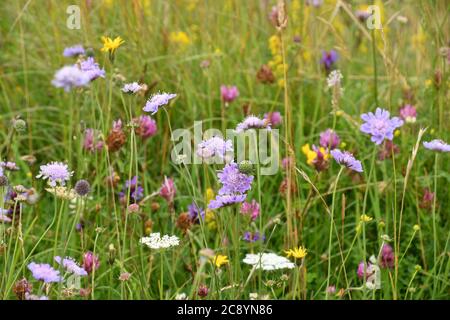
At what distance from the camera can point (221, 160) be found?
1466 millimetres

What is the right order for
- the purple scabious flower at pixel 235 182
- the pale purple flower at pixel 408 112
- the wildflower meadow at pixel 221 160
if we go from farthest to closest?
the pale purple flower at pixel 408 112, the wildflower meadow at pixel 221 160, the purple scabious flower at pixel 235 182

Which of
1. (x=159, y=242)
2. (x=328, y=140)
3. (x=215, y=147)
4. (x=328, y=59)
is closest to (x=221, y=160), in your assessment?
(x=215, y=147)

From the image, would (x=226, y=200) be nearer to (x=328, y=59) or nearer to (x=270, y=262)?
(x=270, y=262)

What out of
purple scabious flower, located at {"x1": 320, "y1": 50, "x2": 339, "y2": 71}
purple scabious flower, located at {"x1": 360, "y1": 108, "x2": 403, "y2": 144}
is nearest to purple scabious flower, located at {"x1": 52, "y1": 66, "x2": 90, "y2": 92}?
purple scabious flower, located at {"x1": 360, "y1": 108, "x2": 403, "y2": 144}

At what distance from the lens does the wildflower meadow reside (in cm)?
152

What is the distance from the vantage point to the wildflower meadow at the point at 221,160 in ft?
5.00

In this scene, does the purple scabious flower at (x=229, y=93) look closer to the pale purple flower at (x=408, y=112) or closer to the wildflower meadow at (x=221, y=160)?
the wildflower meadow at (x=221, y=160)

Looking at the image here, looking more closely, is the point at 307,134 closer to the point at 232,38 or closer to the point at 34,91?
the point at 232,38

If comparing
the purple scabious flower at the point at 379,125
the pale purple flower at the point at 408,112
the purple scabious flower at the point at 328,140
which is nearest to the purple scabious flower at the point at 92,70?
the purple scabious flower at the point at 379,125

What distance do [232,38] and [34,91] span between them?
29.1 inches

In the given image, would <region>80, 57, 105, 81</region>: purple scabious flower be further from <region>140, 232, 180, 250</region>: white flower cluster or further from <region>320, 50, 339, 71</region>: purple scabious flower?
<region>320, 50, 339, 71</region>: purple scabious flower

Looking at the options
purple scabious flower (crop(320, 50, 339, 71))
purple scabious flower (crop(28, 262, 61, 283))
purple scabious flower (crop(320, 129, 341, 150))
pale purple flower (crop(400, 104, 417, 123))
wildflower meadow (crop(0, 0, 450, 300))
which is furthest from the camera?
purple scabious flower (crop(320, 50, 339, 71))
